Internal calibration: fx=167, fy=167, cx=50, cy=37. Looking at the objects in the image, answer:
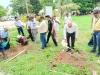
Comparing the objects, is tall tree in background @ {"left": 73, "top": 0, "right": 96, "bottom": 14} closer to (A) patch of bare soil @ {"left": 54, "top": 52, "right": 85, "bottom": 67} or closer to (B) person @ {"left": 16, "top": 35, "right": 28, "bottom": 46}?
(B) person @ {"left": 16, "top": 35, "right": 28, "bottom": 46}

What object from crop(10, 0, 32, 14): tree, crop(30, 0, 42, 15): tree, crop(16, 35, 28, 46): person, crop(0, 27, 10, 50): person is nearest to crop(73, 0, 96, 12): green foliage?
crop(30, 0, 42, 15): tree

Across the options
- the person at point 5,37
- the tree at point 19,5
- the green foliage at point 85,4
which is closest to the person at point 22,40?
the person at point 5,37

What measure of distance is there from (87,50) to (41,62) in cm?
238

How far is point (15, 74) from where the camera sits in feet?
17.1

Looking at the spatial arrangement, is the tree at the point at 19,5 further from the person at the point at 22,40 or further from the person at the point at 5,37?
the person at the point at 5,37

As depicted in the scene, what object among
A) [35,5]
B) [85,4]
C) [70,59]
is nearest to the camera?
[70,59]

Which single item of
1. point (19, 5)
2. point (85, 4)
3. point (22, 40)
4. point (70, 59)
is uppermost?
point (19, 5)

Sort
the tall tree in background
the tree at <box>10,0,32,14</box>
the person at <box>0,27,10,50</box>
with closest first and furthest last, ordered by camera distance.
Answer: the person at <box>0,27,10,50</box> < the tall tree in background < the tree at <box>10,0,32,14</box>

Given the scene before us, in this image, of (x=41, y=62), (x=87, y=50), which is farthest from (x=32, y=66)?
(x=87, y=50)

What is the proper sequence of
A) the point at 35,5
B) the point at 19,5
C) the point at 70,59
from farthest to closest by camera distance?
the point at 35,5, the point at 19,5, the point at 70,59

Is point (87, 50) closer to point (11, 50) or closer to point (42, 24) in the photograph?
point (42, 24)

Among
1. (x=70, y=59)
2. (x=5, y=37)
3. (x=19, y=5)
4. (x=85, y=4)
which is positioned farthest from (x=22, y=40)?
(x=19, y=5)

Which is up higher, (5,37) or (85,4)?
(85,4)

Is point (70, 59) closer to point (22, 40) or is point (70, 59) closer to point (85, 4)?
point (22, 40)
